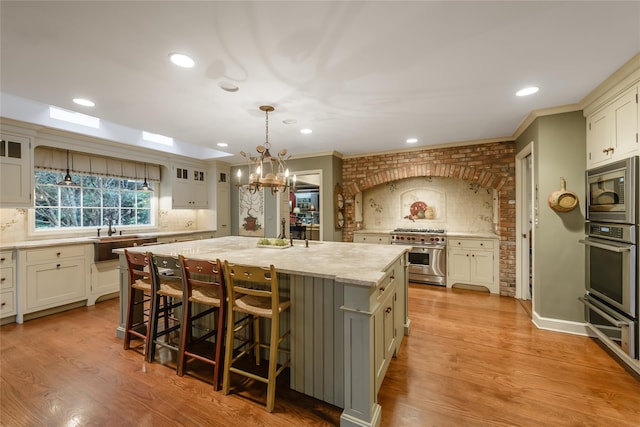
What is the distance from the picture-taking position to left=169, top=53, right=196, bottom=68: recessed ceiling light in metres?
1.94

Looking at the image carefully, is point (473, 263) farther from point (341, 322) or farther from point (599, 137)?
point (341, 322)

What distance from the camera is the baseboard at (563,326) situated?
9.44 feet

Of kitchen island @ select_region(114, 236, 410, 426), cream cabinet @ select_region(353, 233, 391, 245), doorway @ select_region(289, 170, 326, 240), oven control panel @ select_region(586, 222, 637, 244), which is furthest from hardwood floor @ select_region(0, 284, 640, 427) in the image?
doorway @ select_region(289, 170, 326, 240)

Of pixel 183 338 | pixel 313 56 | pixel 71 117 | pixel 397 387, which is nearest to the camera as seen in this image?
pixel 313 56

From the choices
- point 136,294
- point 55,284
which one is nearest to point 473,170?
point 136,294

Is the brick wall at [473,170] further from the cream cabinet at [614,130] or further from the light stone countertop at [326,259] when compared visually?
the light stone countertop at [326,259]

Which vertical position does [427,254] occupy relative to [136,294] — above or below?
above

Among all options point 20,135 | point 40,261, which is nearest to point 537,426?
point 40,261

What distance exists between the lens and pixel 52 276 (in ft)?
11.4

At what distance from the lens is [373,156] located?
17.2ft

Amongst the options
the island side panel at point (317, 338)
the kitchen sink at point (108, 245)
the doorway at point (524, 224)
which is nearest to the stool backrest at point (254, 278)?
the island side panel at point (317, 338)

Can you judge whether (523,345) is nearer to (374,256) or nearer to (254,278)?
(374,256)

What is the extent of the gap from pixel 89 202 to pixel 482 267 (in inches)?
250

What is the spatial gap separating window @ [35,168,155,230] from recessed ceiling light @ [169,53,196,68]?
3362 mm
